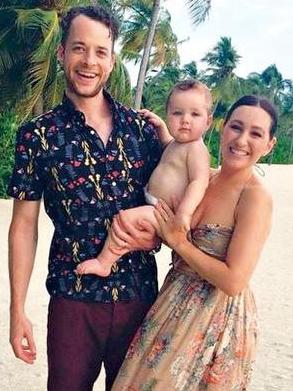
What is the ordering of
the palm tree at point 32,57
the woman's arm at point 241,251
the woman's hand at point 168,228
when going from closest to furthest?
the woman's arm at point 241,251 → the woman's hand at point 168,228 → the palm tree at point 32,57

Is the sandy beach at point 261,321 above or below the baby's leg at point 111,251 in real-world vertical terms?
below

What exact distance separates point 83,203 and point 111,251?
0.23 meters

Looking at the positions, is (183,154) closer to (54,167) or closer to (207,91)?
(207,91)

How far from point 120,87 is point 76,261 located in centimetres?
1386

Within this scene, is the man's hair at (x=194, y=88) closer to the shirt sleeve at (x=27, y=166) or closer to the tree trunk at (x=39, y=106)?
the shirt sleeve at (x=27, y=166)

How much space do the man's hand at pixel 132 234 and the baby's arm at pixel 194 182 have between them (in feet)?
0.51

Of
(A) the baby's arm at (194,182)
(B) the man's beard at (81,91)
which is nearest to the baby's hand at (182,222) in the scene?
(A) the baby's arm at (194,182)

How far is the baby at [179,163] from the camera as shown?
2.55 m

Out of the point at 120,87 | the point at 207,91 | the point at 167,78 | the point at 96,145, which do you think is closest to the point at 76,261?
the point at 96,145

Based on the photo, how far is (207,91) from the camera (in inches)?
107

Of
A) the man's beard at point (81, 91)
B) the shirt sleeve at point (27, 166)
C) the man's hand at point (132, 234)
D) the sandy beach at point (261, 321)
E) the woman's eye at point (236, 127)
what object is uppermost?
the man's beard at point (81, 91)

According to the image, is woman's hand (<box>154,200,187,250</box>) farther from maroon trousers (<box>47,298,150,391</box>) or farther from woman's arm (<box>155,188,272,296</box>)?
maroon trousers (<box>47,298,150,391</box>)

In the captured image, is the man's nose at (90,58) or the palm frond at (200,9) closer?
the man's nose at (90,58)

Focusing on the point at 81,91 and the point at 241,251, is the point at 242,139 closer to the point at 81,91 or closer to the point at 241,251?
the point at 241,251
